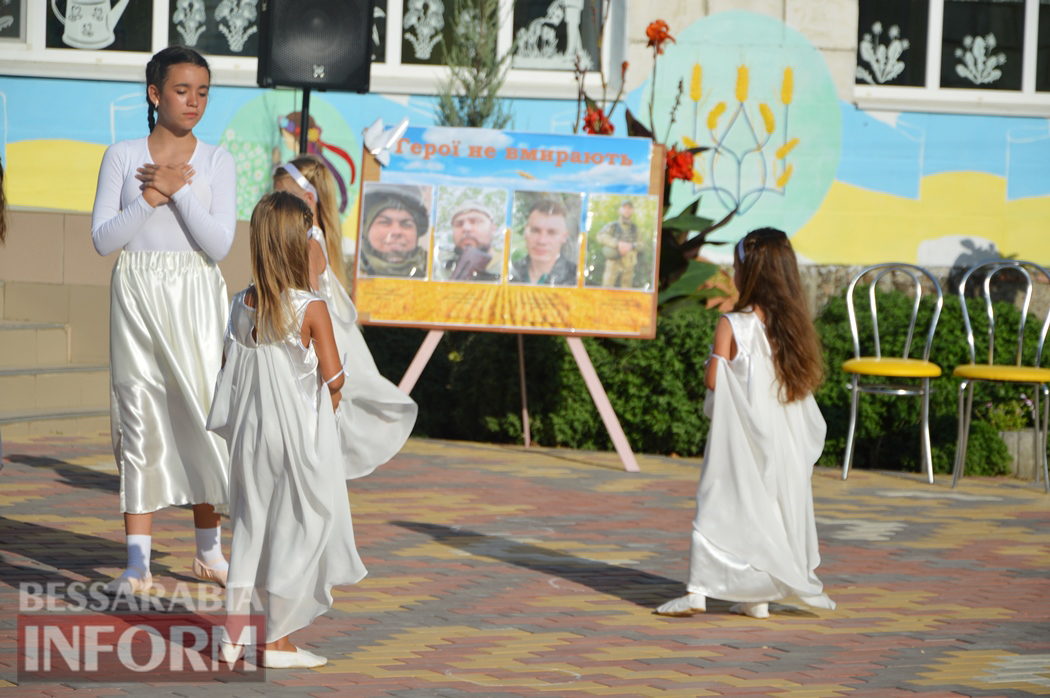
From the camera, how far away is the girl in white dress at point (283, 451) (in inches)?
155

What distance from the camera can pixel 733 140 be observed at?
1199cm

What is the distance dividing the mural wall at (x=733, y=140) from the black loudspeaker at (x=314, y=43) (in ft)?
9.46

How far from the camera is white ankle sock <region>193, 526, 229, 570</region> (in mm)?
5051

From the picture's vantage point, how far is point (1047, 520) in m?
7.23

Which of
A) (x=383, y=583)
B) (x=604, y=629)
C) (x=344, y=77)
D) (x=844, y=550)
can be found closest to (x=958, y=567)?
(x=844, y=550)

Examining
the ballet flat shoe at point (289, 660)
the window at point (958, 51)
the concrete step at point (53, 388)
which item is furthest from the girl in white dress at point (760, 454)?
the window at point (958, 51)

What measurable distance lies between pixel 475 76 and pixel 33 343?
4.50 m

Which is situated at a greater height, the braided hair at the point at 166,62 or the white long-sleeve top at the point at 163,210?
the braided hair at the point at 166,62

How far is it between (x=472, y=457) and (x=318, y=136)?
14.8 ft

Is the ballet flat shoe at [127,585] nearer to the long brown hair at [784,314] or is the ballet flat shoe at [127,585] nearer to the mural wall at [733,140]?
the long brown hair at [784,314]

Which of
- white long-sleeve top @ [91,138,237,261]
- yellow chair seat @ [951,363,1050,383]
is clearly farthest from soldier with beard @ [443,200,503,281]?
white long-sleeve top @ [91,138,237,261]

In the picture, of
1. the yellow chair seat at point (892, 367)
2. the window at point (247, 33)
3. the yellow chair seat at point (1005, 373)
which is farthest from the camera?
the window at point (247, 33)

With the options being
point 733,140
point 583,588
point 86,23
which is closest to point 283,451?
point 583,588

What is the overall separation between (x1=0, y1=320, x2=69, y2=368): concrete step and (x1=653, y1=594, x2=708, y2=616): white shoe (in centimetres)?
597
